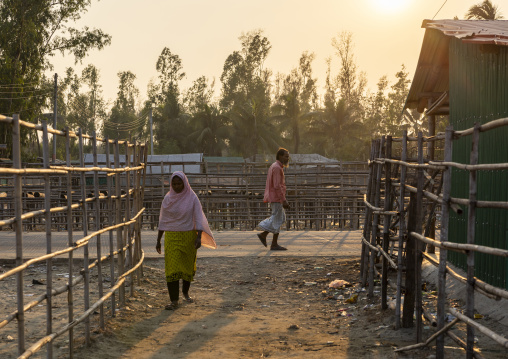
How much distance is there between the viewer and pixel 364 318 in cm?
679

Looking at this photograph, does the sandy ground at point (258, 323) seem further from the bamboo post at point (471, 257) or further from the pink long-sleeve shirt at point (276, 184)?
the pink long-sleeve shirt at point (276, 184)

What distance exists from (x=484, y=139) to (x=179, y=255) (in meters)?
3.49

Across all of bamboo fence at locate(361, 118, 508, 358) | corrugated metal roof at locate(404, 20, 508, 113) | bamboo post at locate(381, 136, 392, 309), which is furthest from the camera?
corrugated metal roof at locate(404, 20, 508, 113)

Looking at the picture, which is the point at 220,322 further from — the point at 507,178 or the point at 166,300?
the point at 507,178

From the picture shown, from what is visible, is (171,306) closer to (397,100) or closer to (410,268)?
(410,268)

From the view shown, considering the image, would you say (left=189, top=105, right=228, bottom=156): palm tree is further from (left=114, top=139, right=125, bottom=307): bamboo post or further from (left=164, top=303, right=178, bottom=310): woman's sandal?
(left=114, top=139, right=125, bottom=307): bamboo post

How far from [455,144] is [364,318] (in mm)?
3093

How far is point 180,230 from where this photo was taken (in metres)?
7.32

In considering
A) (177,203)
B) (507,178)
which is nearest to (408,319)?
(507,178)

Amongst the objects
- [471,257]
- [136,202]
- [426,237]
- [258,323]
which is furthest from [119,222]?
[471,257]

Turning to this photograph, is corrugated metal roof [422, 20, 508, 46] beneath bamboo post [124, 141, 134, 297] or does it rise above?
above

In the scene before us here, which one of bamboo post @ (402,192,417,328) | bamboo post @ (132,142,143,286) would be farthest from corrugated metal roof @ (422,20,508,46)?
bamboo post @ (132,142,143,286)

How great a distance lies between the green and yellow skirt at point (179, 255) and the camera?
7.26 m

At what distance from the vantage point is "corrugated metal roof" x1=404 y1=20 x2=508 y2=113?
6.77 m
